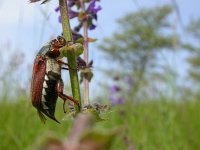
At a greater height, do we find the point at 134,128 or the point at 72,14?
the point at 72,14

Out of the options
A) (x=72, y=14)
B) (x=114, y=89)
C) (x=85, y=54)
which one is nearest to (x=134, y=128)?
(x=114, y=89)

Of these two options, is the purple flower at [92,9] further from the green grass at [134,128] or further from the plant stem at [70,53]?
the green grass at [134,128]

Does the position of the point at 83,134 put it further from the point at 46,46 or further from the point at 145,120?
the point at 145,120

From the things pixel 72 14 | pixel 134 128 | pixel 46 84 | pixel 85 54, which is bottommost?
pixel 134 128

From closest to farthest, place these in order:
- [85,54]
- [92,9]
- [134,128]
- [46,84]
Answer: [46,84] → [85,54] → [92,9] → [134,128]

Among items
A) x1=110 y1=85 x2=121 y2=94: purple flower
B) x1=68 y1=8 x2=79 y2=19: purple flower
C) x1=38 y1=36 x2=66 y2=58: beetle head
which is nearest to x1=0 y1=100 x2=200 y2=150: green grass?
x1=110 y1=85 x2=121 y2=94: purple flower

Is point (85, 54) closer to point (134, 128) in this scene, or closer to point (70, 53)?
point (70, 53)

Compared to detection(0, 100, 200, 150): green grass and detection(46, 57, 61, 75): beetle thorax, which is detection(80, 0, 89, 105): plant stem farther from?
detection(0, 100, 200, 150): green grass
